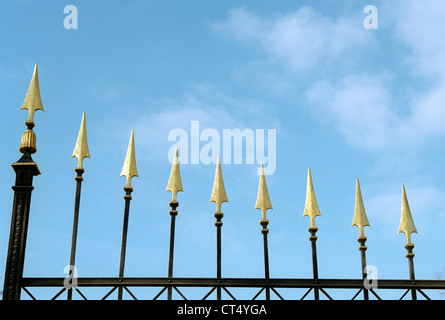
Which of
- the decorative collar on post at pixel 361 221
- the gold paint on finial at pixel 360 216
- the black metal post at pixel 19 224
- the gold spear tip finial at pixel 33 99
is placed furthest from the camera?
the gold spear tip finial at pixel 33 99

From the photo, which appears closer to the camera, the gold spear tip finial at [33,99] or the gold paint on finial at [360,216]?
the gold paint on finial at [360,216]

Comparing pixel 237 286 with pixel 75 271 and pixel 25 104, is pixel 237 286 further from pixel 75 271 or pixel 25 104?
pixel 25 104

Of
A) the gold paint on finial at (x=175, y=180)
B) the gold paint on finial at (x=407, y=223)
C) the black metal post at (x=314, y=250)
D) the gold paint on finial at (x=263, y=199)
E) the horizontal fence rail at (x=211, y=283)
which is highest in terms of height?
the gold paint on finial at (x=175, y=180)

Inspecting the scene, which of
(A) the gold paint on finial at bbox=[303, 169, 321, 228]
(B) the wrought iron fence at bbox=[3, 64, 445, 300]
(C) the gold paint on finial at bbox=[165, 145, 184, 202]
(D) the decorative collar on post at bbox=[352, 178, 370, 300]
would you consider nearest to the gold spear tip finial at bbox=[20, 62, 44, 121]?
(B) the wrought iron fence at bbox=[3, 64, 445, 300]

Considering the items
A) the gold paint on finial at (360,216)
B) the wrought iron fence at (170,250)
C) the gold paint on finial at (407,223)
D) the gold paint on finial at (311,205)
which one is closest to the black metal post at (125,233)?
the wrought iron fence at (170,250)

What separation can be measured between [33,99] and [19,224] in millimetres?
2112

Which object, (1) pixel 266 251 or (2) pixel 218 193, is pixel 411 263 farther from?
(2) pixel 218 193

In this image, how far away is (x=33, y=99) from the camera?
1166 cm

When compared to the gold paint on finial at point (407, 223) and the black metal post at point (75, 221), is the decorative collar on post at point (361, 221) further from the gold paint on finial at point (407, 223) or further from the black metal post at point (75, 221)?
the black metal post at point (75, 221)

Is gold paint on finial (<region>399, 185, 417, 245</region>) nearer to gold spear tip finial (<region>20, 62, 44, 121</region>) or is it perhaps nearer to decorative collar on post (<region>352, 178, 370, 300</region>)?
decorative collar on post (<region>352, 178, 370, 300</region>)

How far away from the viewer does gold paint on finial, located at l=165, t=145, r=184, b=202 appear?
37.3 feet

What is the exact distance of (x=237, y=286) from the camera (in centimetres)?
1061

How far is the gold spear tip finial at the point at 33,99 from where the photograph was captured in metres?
11.6
